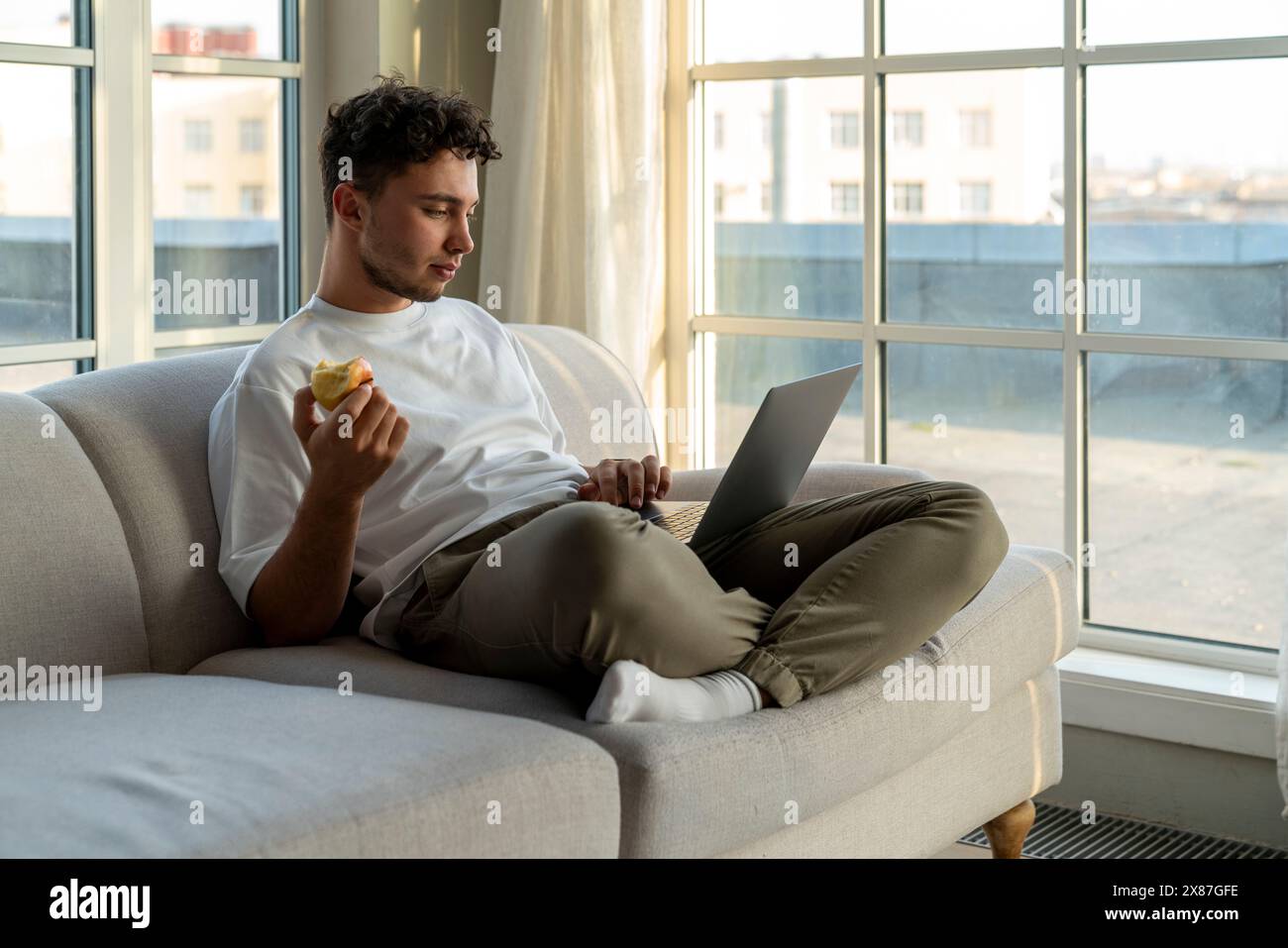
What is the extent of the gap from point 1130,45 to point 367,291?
5.01ft

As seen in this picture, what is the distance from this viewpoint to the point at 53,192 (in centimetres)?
266

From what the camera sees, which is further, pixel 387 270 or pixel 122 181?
pixel 122 181

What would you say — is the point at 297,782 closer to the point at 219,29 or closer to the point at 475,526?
the point at 475,526

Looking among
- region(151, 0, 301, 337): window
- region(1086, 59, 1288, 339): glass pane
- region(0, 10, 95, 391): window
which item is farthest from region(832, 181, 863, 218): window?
region(0, 10, 95, 391): window

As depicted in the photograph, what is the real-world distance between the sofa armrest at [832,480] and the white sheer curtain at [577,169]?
779 millimetres

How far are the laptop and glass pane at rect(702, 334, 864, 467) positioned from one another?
1029 mm

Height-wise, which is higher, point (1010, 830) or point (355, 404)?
point (355, 404)

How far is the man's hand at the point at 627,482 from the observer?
2.12 m

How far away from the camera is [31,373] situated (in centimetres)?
266

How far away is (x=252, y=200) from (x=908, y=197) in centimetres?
131

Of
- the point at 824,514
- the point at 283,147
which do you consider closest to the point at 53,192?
the point at 283,147

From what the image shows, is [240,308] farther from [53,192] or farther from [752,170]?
[752,170]

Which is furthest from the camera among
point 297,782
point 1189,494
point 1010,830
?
point 1189,494

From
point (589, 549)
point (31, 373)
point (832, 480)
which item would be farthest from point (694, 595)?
point (31, 373)
